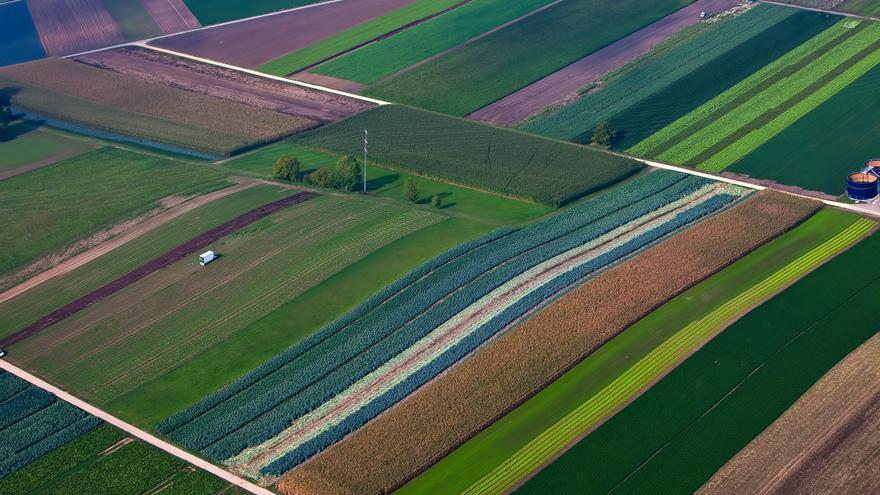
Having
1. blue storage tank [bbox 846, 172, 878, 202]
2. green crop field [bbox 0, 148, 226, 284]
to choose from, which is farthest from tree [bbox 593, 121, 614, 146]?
green crop field [bbox 0, 148, 226, 284]

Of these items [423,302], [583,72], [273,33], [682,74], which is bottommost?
[423,302]

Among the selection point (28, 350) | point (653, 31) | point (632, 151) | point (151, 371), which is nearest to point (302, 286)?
point (151, 371)

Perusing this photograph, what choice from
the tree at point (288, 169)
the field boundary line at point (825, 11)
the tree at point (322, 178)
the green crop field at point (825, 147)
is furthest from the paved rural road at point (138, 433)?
the field boundary line at point (825, 11)

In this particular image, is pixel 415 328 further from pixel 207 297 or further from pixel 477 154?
pixel 477 154

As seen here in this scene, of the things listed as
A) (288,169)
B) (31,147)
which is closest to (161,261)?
(288,169)

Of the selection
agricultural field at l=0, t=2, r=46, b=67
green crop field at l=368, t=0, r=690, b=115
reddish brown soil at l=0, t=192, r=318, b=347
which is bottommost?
reddish brown soil at l=0, t=192, r=318, b=347

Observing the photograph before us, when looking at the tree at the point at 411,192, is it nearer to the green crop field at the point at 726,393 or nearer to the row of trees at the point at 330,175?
the row of trees at the point at 330,175

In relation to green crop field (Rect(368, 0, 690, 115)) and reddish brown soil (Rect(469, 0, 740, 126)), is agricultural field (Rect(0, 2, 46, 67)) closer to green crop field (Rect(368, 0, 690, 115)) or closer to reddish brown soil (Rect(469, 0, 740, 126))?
green crop field (Rect(368, 0, 690, 115))
